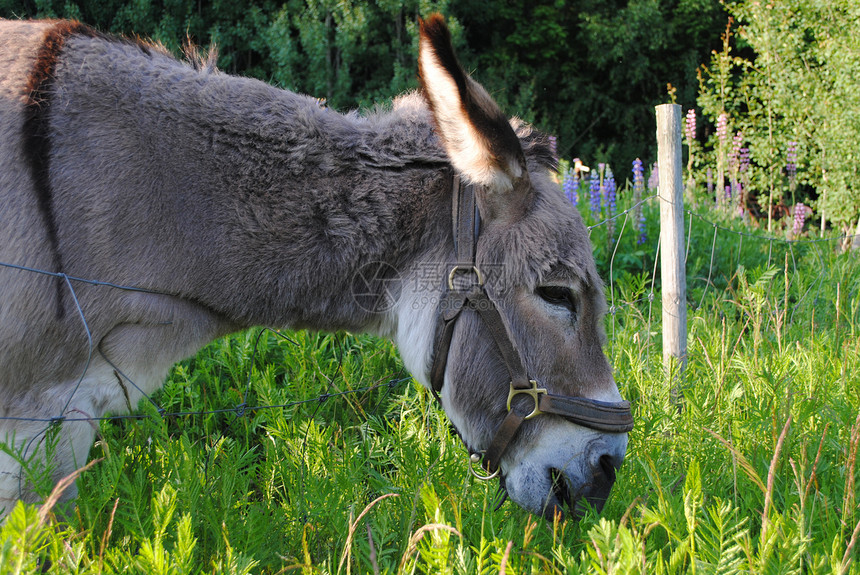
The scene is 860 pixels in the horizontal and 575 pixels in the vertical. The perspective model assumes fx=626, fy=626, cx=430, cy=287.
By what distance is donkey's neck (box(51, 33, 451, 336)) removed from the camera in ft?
5.68

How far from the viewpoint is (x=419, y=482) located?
2.17 meters

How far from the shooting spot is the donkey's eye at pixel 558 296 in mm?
1930

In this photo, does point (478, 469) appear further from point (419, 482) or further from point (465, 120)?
point (465, 120)

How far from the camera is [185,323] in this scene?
1838 millimetres

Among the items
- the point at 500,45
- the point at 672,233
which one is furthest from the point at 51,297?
the point at 500,45

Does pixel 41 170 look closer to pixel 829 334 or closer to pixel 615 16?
pixel 829 334

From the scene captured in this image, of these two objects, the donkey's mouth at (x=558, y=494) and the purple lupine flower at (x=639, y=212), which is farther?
the purple lupine flower at (x=639, y=212)

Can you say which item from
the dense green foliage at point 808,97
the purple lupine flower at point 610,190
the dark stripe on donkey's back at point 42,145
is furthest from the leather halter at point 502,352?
the dense green foliage at point 808,97

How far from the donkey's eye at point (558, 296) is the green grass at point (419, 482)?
553 mm

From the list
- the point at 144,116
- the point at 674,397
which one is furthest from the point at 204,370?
the point at 674,397

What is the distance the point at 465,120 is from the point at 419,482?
4.01 feet

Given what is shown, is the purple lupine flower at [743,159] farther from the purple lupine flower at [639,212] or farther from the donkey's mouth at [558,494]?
the donkey's mouth at [558,494]

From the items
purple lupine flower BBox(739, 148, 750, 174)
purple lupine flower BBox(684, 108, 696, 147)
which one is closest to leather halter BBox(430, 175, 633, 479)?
purple lupine flower BBox(684, 108, 696, 147)

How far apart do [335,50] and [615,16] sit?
729cm
